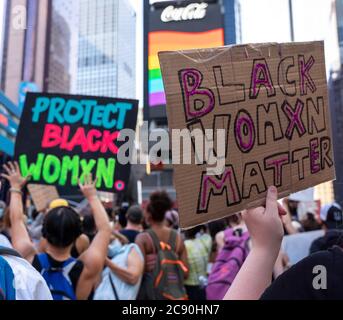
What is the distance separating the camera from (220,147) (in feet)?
4.29

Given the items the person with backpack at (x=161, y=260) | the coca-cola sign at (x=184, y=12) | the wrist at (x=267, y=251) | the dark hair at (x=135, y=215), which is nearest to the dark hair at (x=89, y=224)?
the dark hair at (x=135, y=215)

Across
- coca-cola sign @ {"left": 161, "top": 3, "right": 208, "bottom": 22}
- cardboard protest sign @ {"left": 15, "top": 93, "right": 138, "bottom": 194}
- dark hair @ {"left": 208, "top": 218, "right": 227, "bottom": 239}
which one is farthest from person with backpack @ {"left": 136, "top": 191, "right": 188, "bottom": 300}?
coca-cola sign @ {"left": 161, "top": 3, "right": 208, "bottom": 22}

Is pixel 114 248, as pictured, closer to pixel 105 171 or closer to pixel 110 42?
pixel 105 171

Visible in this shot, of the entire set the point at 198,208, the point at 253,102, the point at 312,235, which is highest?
the point at 253,102

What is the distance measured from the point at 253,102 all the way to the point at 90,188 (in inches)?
64.9

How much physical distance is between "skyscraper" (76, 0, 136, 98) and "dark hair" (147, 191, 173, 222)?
3.47ft

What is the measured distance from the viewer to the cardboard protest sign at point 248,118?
4.21 feet

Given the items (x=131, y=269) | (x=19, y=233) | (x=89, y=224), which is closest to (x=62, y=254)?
(x=19, y=233)

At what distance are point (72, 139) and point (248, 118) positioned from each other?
2289 millimetres

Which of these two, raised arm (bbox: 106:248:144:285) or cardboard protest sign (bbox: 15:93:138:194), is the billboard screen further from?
raised arm (bbox: 106:248:144:285)

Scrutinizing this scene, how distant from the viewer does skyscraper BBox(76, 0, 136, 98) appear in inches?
85.5
